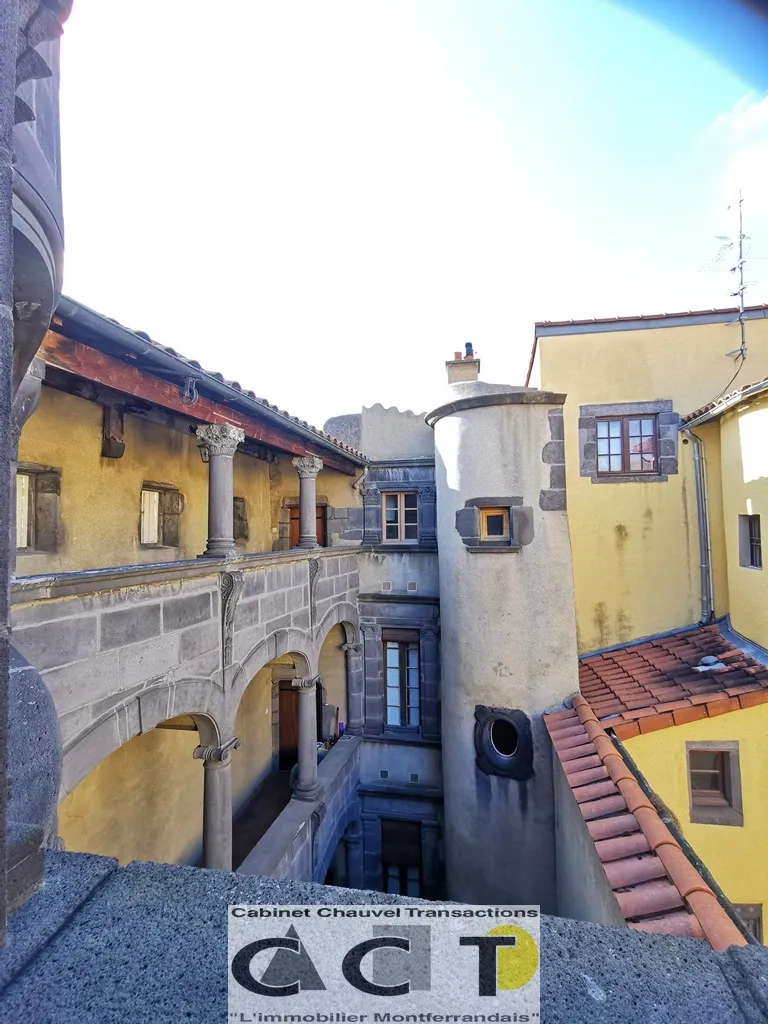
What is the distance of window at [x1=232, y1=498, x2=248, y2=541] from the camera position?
28.4 feet

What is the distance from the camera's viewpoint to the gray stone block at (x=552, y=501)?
22.9ft

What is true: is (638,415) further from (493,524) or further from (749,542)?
(493,524)

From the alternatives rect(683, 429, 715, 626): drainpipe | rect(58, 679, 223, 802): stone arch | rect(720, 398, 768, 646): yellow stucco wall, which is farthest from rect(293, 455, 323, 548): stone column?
rect(683, 429, 715, 626): drainpipe

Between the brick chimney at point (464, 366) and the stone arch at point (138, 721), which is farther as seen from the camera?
the brick chimney at point (464, 366)

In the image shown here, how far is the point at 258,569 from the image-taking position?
17.3 feet

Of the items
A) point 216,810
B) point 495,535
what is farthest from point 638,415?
point 216,810

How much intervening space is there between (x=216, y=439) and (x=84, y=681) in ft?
7.72

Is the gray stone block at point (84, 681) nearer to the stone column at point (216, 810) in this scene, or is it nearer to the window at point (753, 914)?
the stone column at point (216, 810)

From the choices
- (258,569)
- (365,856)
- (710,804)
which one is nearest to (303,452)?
(258,569)

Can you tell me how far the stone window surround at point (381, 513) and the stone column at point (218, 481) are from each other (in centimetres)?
460

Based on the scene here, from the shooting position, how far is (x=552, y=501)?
6.99m

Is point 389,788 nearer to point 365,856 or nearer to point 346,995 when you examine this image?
point 365,856

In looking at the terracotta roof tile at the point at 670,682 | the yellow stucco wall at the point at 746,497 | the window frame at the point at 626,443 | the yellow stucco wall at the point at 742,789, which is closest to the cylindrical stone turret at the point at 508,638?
the terracotta roof tile at the point at 670,682

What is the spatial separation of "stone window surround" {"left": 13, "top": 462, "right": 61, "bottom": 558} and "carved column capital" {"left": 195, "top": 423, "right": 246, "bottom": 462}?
63.9 inches
